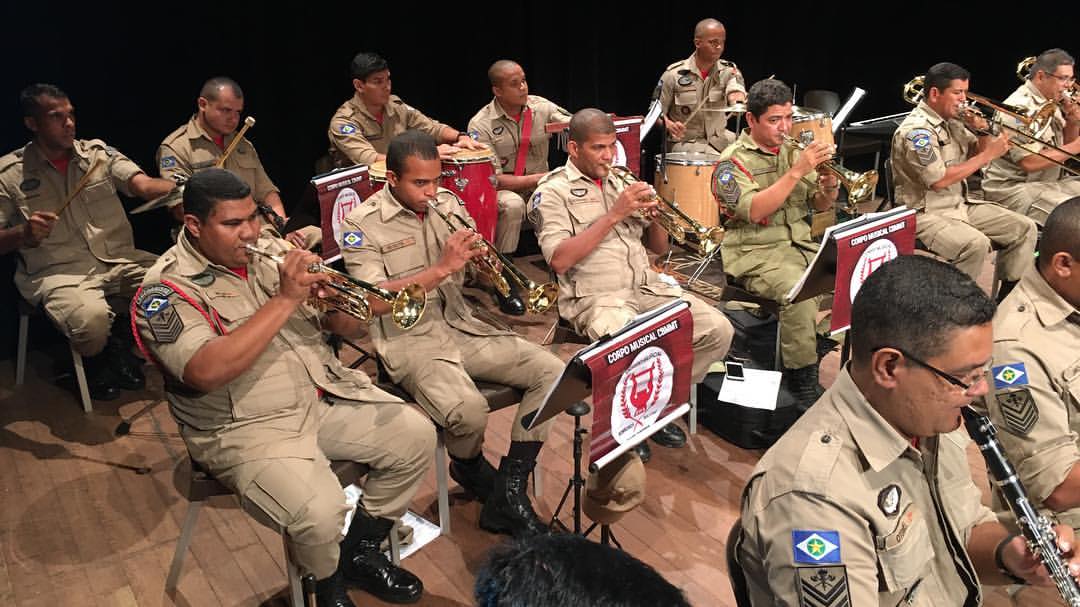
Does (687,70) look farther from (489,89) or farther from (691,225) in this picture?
(691,225)

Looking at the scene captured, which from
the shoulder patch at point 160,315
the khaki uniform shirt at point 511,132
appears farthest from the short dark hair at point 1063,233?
the khaki uniform shirt at point 511,132

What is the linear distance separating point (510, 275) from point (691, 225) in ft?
3.25

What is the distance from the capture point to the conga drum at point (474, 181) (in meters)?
4.77

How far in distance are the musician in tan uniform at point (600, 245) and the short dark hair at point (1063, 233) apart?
1587mm

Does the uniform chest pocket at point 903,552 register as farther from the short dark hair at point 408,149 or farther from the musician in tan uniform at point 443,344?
the short dark hair at point 408,149

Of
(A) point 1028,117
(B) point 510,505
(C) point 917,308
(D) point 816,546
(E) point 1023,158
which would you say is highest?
(C) point 917,308

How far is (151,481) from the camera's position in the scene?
4023mm

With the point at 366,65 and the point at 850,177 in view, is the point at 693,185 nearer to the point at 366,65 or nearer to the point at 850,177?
the point at 850,177

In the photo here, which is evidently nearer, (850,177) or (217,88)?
(850,177)

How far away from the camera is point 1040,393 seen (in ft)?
8.28

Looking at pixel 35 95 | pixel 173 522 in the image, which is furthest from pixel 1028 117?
pixel 35 95

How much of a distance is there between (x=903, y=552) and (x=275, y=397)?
80.5 inches

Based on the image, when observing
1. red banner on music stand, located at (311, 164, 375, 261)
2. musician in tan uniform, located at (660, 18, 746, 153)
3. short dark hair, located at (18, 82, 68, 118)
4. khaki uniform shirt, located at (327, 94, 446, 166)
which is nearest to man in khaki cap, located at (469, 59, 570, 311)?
khaki uniform shirt, located at (327, 94, 446, 166)

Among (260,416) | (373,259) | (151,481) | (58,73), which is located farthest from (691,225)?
(58,73)
